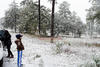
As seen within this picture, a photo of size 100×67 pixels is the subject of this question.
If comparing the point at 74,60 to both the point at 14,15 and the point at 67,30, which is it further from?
the point at 14,15

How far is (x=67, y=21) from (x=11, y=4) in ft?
66.8

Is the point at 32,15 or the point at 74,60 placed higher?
the point at 32,15

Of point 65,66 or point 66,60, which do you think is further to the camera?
point 66,60

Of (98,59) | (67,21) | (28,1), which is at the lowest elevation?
(98,59)

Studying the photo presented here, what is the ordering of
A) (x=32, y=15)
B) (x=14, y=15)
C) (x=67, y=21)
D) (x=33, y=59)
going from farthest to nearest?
1. (x=14, y=15)
2. (x=67, y=21)
3. (x=32, y=15)
4. (x=33, y=59)

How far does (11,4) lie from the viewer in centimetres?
4816

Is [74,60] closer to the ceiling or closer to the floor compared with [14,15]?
closer to the floor

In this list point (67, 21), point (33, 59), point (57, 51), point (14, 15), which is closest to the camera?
point (33, 59)

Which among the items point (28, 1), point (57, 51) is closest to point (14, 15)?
point (28, 1)

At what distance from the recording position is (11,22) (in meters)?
46.7

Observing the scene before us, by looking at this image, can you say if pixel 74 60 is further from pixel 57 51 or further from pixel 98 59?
pixel 98 59

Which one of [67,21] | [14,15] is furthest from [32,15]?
[14,15]

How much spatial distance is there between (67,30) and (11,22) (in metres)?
18.6

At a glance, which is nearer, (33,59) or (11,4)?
(33,59)
